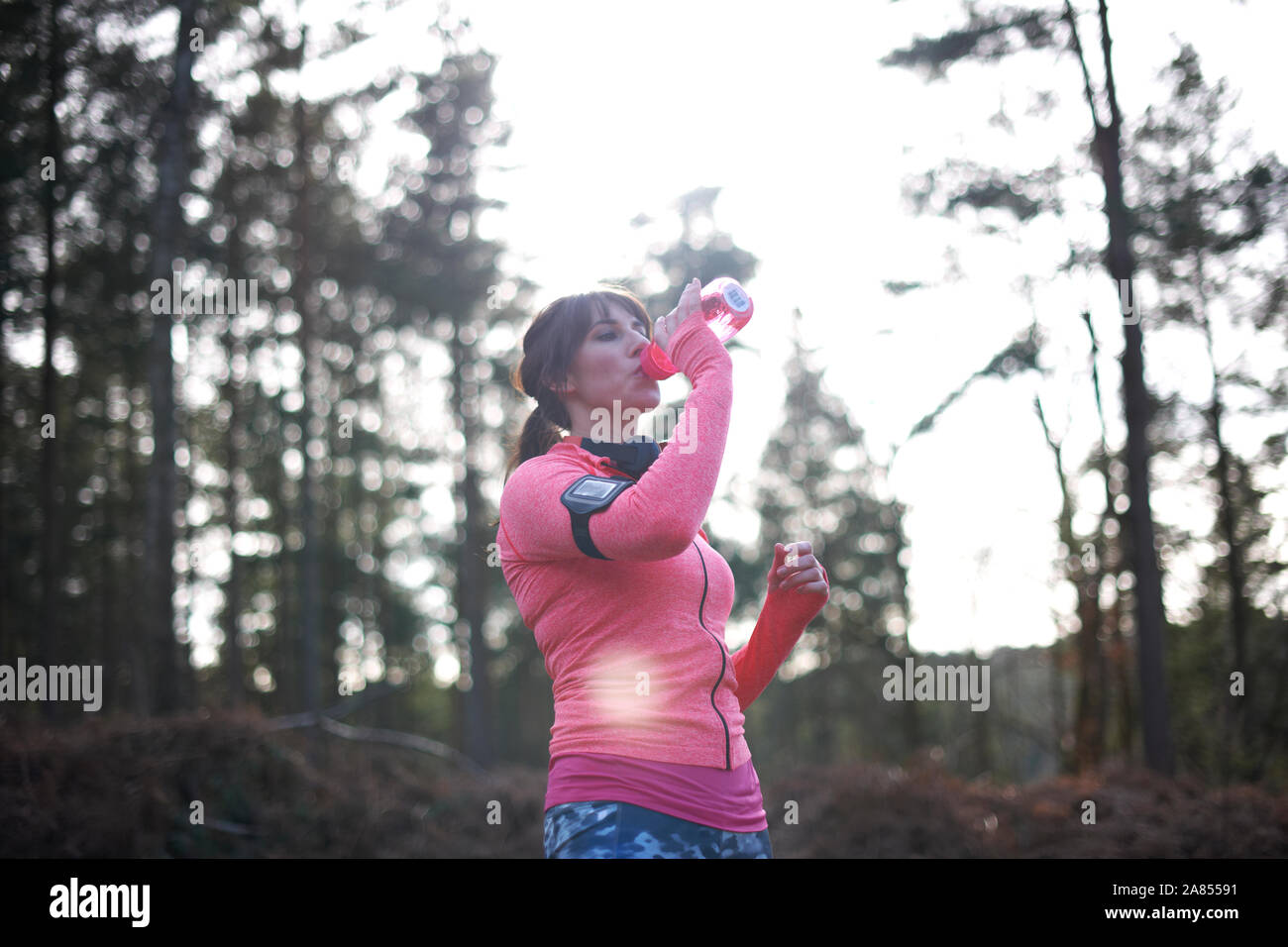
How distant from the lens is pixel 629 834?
5.87ft

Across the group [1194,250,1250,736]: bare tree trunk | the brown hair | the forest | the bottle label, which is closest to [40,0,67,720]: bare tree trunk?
the forest

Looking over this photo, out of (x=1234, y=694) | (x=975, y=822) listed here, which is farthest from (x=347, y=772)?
(x=1234, y=694)

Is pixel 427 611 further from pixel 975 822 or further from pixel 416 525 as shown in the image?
pixel 975 822

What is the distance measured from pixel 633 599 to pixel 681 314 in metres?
0.62

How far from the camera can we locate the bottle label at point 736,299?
2.16m

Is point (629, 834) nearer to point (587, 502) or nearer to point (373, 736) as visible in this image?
point (587, 502)

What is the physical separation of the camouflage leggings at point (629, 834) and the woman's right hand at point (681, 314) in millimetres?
962

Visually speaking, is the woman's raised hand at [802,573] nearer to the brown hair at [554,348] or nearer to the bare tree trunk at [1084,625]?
the brown hair at [554,348]

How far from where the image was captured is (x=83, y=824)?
7.66 meters

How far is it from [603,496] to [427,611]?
33786 millimetres

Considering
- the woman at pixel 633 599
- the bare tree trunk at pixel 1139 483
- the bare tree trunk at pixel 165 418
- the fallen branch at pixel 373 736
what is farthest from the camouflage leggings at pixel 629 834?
the bare tree trunk at pixel 1139 483

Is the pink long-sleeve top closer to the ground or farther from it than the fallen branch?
farther from it

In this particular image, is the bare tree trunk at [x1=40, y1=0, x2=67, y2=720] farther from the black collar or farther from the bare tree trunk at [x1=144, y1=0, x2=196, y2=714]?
the black collar

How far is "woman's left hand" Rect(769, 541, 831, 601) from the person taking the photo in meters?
2.16
